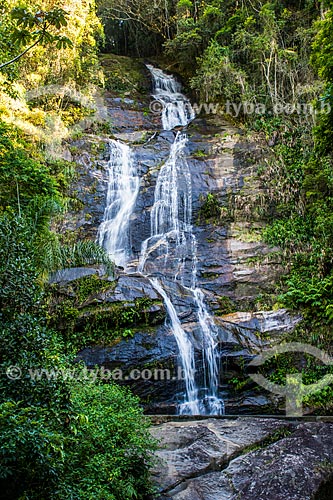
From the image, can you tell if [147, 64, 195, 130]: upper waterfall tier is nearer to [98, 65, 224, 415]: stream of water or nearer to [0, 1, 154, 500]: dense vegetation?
[98, 65, 224, 415]: stream of water

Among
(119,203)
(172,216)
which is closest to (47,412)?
(172,216)

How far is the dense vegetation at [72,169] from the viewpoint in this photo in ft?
12.0

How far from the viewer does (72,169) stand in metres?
13.6

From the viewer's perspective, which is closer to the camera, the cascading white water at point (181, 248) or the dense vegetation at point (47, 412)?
the dense vegetation at point (47, 412)

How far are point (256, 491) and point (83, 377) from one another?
2272 millimetres

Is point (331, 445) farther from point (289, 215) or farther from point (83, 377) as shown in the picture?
point (289, 215)

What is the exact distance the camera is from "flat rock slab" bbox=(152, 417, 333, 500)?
4.39 meters

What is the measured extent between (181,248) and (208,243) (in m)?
0.83

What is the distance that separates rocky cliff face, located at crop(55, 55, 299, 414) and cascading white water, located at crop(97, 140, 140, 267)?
243 mm

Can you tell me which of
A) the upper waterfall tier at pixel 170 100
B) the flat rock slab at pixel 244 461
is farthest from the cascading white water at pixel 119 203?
the flat rock slab at pixel 244 461

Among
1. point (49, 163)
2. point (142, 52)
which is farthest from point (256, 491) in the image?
point (142, 52)

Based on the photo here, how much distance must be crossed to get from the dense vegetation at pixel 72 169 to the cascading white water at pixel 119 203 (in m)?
1.47

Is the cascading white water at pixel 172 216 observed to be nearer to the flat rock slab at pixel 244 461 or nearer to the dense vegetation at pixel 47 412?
the flat rock slab at pixel 244 461

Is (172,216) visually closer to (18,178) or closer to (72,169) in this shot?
(72,169)
